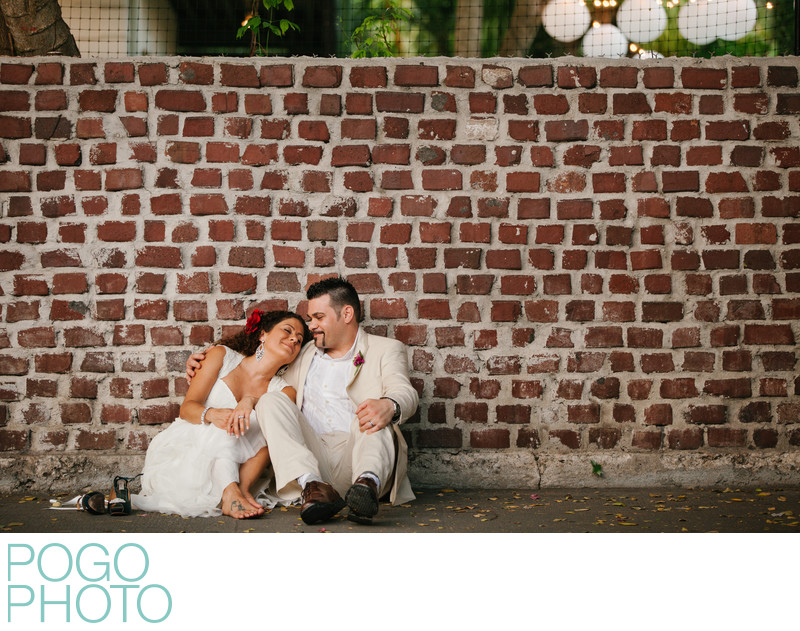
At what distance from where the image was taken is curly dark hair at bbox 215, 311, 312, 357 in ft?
12.9

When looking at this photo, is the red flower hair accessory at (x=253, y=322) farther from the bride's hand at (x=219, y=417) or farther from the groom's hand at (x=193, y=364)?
the bride's hand at (x=219, y=417)

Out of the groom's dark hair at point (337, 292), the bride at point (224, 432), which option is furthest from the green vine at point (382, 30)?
the bride at point (224, 432)

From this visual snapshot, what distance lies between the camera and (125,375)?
4070mm

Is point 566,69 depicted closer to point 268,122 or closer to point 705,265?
point 705,265

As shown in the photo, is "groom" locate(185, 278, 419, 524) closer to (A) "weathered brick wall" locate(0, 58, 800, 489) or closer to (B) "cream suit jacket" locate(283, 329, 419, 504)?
(B) "cream suit jacket" locate(283, 329, 419, 504)

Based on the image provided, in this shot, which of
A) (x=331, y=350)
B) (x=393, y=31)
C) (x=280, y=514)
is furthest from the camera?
(x=393, y=31)

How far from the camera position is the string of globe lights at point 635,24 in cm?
559

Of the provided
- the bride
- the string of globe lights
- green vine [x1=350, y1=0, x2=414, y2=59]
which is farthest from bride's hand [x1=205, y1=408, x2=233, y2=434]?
the string of globe lights

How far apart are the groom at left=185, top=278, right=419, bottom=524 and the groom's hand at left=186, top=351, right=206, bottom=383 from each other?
47 cm

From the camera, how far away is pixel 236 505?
136 inches

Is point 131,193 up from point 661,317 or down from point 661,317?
up

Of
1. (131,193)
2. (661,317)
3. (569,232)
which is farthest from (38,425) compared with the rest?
(661,317)

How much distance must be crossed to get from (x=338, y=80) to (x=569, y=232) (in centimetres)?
159

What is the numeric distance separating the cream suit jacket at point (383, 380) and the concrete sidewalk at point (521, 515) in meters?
0.21
